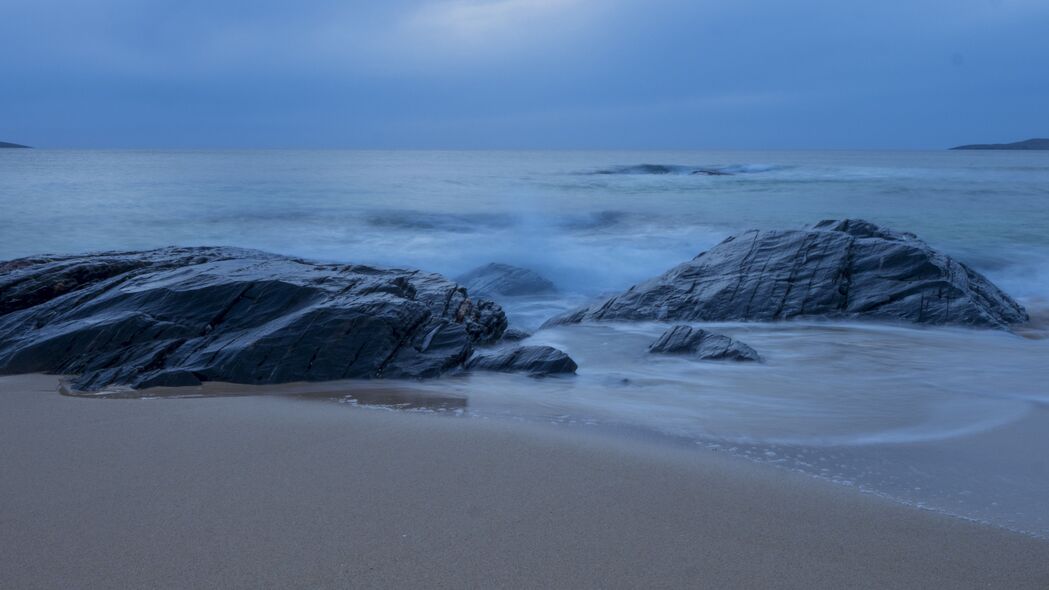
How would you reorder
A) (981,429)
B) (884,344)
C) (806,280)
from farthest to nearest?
(806,280), (884,344), (981,429)

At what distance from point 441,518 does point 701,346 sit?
3.82m

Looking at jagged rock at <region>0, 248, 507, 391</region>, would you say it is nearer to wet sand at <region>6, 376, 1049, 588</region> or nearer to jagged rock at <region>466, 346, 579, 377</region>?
jagged rock at <region>466, 346, 579, 377</region>

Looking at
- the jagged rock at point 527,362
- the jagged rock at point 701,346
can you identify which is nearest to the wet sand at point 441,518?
the jagged rock at point 527,362

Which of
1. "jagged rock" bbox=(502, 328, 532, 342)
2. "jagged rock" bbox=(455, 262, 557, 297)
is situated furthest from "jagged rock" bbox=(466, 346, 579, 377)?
"jagged rock" bbox=(455, 262, 557, 297)

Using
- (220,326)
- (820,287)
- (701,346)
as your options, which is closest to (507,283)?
(820,287)

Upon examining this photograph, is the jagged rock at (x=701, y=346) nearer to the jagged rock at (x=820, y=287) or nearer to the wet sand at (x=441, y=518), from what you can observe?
the jagged rock at (x=820, y=287)

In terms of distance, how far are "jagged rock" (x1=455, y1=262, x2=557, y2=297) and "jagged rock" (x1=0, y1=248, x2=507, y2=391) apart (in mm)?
4119

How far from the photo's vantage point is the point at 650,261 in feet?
45.4

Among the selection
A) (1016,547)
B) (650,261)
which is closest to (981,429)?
(1016,547)

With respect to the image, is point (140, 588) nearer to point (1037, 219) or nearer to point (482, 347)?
point (482, 347)

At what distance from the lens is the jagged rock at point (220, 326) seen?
505 centimetres

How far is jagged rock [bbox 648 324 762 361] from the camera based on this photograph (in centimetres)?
598

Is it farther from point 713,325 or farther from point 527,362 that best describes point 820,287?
point 527,362

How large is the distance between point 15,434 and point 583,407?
2.97m
